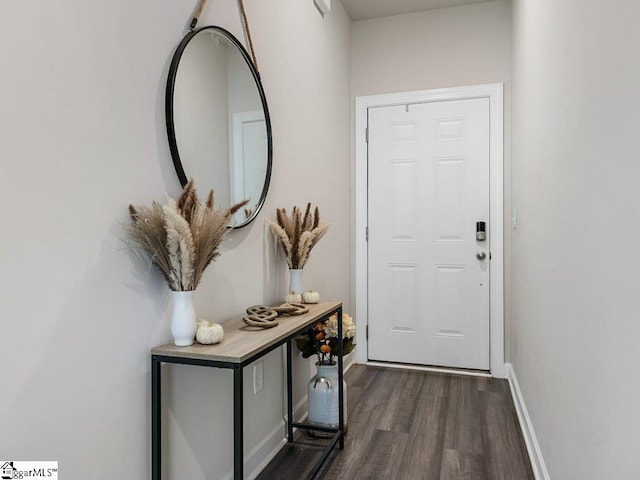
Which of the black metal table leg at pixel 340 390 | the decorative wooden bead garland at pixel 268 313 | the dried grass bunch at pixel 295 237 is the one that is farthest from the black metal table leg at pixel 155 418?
the black metal table leg at pixel 340 390

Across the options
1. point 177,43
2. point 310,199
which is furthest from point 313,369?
point 177,43

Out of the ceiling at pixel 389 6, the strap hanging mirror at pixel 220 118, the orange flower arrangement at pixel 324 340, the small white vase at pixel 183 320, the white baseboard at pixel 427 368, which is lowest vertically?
the white baseboard at pixel 427 368

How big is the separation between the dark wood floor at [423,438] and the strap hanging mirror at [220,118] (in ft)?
3.94

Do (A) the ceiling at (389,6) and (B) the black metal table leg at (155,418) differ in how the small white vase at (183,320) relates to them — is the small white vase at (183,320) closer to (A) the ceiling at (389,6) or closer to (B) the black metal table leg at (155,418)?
(B) the black metal table leg at (155,418)

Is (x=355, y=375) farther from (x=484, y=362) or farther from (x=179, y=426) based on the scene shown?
(x=179, y=426)

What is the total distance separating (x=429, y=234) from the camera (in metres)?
3.44

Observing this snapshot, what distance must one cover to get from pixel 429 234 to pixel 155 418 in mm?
2588

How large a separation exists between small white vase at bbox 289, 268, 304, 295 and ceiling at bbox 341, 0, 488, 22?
2275 millimetres

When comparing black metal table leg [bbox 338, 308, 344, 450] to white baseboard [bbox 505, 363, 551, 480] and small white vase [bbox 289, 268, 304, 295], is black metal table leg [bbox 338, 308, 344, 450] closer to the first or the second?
small white vase [bbox 289, 268, 304, 295]

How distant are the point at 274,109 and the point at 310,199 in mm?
656

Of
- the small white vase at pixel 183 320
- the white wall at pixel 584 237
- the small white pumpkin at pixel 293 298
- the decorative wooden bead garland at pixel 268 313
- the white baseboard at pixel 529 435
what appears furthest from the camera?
the small white pumpkin at pixel 293 298

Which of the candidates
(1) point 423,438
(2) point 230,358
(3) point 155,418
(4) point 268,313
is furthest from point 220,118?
(1) point 423,438

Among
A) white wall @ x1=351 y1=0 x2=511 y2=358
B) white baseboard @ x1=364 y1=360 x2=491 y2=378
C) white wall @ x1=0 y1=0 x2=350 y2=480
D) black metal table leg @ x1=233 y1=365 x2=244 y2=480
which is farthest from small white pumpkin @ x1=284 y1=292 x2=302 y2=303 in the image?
white wall @ x1=351 y1=0 x2=511 y2=358

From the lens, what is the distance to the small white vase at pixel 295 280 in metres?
2.16
